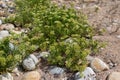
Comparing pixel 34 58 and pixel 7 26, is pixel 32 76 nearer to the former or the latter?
pixel 34 58

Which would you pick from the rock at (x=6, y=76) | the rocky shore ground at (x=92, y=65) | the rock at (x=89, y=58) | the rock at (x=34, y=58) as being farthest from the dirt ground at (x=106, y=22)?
the rock at (x=6, y=76)

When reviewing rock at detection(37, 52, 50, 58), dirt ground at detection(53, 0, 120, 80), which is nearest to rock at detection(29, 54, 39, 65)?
rock at detection(37, 52, 50, 58)

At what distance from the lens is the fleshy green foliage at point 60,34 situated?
14.9 feet

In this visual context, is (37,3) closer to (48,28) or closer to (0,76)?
(48,28)

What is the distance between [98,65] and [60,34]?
874 mm

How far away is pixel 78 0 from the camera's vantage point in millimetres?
7551

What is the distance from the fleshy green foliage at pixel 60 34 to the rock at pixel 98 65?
5.7 inches

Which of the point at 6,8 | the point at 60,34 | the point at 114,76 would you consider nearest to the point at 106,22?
the point at 60,34

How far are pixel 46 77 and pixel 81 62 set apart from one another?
20.4 inches

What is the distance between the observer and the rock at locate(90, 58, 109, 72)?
181 inches

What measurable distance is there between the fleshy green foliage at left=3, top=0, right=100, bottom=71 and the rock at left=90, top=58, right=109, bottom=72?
0.15 m

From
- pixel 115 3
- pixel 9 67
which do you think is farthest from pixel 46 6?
pixel 9 67

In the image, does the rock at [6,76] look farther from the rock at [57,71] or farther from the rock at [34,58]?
the rock at [57,71]

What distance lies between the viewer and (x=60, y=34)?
5176 mm
